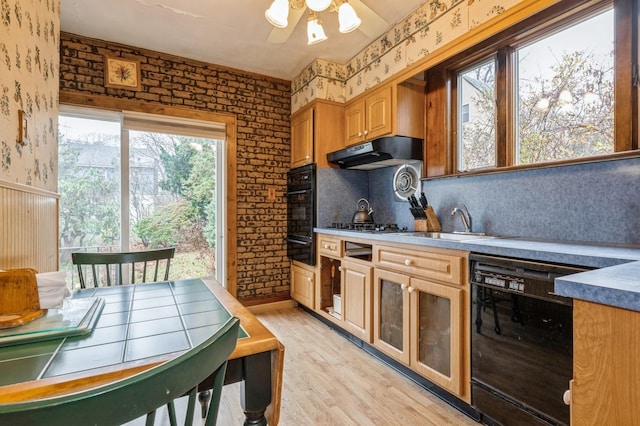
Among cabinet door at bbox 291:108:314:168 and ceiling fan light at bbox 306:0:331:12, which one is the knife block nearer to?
→ cabinet door at bbox 291:108:314:168

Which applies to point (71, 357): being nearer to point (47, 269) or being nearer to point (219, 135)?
point (47, 269)

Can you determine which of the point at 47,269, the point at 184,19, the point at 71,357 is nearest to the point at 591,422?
the point at 71,357

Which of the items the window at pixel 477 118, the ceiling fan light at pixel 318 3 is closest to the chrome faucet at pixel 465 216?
the window at pixel 477 118

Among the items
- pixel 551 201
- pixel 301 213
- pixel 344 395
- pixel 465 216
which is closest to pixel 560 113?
pixel 551 201

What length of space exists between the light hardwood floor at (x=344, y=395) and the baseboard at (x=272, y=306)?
101cm

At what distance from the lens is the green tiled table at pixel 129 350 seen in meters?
0.65

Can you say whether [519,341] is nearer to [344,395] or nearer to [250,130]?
[344,395]

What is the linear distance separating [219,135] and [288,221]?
1264 mm

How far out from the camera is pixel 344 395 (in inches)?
78.2

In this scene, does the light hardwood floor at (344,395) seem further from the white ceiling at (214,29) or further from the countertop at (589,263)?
the white ceiling at (214,29)

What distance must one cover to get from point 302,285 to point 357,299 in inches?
42.0

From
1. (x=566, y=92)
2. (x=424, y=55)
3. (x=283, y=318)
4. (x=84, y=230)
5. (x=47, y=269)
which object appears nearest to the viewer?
(x=47, y=269)

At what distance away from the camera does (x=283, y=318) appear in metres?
3.44

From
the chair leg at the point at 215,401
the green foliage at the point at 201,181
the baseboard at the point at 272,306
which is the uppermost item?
the green foliage at the point at 201,181
